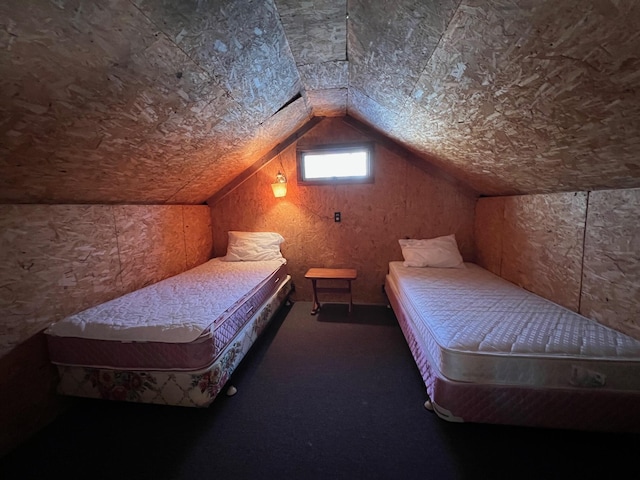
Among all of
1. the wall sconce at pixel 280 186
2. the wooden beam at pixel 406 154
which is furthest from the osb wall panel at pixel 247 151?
the wooden beam at pixel 406 154

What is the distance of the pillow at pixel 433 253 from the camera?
2.63 metres

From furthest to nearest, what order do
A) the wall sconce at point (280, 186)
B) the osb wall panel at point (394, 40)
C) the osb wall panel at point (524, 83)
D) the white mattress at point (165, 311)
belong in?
the wall sconce at point (280, 186), the white mattress at point (165, 311), the osb wall panel at point (394, 40), the osb wall panel at point (524, 83)

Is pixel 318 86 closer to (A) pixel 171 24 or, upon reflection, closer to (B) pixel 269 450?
(A) pixel 171 24

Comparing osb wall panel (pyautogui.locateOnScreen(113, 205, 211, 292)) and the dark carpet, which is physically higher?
osb wall panel (pyautogui.locateOnScreen(113, 205, 211, 292))

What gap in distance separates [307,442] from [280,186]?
238cm

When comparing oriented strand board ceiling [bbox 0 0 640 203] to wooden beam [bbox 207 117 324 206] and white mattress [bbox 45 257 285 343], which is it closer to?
white mattress [bbox 45 257 285 343]

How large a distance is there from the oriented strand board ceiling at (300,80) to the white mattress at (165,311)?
31.1 inches

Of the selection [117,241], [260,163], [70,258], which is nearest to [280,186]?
[260,163]

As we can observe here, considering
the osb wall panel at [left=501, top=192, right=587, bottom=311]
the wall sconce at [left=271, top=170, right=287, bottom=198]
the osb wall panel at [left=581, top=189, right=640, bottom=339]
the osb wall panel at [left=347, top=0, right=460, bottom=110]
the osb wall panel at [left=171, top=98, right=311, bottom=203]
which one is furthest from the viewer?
the wall sconce at [left=271, top=170, right=287, bottom=198]

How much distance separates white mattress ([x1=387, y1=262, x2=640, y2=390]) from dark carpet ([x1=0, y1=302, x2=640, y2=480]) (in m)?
0.35

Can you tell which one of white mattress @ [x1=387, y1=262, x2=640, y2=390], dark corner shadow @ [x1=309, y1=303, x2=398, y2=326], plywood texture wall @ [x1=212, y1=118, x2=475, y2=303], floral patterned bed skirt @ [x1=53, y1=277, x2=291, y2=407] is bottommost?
dark corner shadow @ [x1=309, y1=303, x2=398, y2=326]

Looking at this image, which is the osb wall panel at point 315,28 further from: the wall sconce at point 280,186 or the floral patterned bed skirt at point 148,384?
the floral patterned bed skirt at point 148,384

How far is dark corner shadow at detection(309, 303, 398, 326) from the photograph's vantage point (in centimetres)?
258

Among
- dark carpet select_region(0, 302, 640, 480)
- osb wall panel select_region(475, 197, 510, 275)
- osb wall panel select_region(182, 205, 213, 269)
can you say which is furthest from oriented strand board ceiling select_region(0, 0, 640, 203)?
dark carpet select_region(0, 302, 640, 480)
